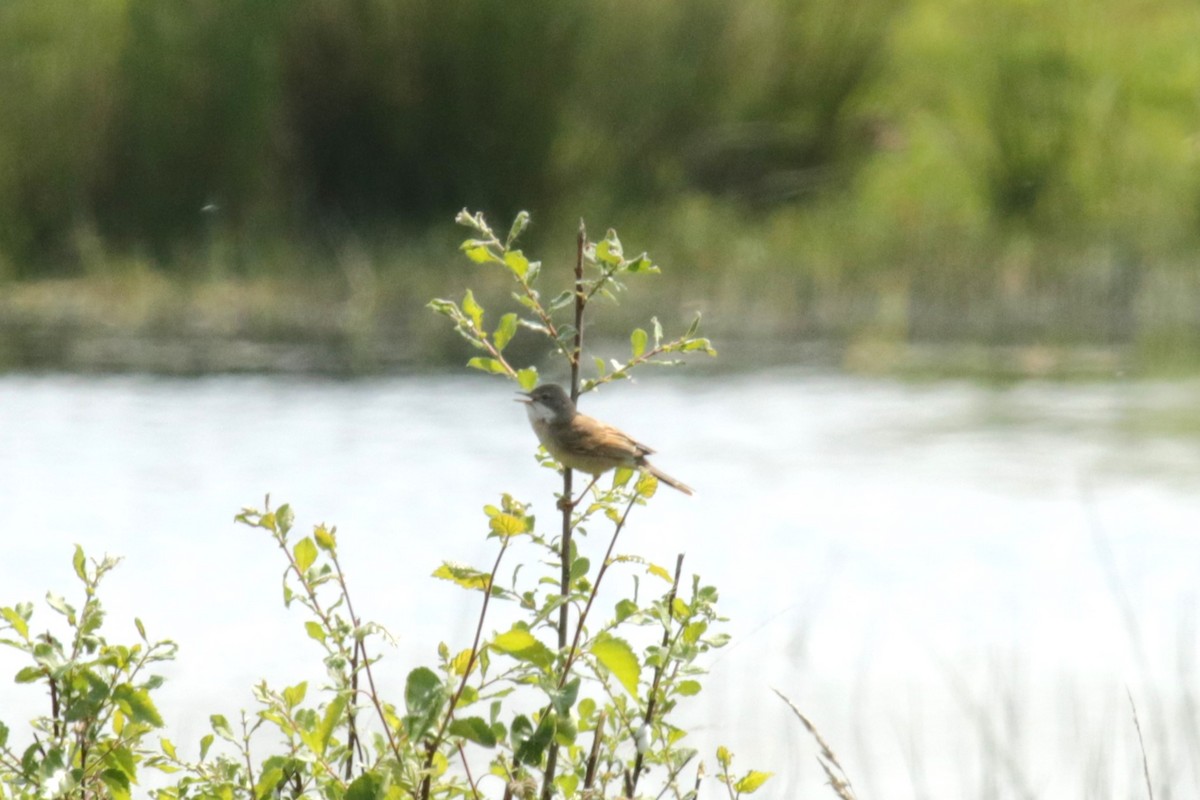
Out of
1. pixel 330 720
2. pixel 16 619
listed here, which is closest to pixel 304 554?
pixel 330 720

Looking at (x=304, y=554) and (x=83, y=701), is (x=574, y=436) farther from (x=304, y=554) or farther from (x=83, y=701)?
(x=83, y=701)

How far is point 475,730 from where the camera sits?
5.00ft

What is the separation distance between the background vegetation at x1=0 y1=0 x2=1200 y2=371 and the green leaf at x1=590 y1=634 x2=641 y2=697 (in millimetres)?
6530

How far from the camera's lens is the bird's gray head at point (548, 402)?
6.58 feet

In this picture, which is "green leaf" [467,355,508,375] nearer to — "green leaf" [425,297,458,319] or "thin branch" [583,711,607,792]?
"green leaf" [425,297,458,319]

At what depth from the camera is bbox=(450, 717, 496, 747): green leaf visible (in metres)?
1.52

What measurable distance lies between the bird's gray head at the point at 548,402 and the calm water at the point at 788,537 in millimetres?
341

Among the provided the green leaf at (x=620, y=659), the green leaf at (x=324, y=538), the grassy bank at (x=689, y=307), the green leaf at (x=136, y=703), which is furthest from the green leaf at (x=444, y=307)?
the grassy bank at (x=689, y=307)

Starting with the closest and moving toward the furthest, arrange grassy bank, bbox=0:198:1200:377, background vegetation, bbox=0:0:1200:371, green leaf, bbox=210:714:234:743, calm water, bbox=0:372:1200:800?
1. green leaf, bbox=210:714:234:743
2. calm water, bbox=0:372:1200:800
3. grassy bank, bbox=0:198:1200:377
4. background vegetation, bbox=0:0:1200:371

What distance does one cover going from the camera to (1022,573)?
390 cm

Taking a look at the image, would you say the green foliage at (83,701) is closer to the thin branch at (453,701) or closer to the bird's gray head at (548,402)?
the thin branch at (453,701)

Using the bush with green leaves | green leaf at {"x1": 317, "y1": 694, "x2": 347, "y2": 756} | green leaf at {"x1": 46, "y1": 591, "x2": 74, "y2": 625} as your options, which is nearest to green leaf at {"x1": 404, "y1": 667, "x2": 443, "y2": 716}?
the bush with green leaves

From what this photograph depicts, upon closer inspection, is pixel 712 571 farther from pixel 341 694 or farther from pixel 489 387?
pixel 489 387

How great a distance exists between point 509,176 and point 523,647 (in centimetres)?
819
